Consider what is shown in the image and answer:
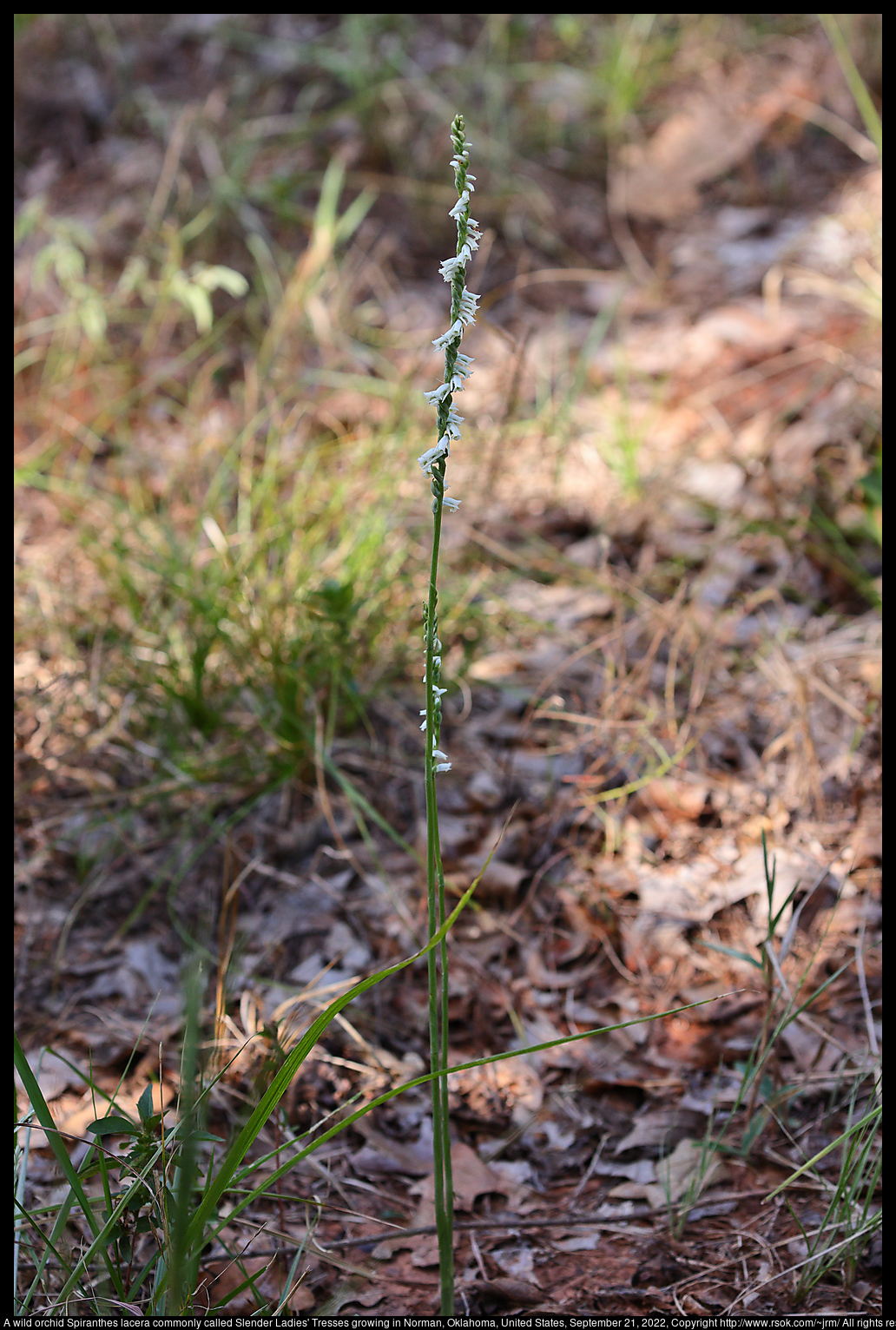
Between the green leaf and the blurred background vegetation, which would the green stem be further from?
the blurred background vegetation

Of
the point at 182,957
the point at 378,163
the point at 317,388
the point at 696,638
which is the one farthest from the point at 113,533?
the point at 378,163

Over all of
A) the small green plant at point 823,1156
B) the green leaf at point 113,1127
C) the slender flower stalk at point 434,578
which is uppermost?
the slender flower stalk at point 434,578

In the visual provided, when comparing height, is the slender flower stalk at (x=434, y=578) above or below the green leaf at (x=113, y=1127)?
above

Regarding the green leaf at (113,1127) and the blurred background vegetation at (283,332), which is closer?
the green leaf at (113,1127)

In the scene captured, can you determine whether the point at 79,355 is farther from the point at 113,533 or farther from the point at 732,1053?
the point at 732,1053

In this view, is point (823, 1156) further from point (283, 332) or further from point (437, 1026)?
point (283, 332)

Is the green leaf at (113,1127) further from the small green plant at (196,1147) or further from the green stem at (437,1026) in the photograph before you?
the green stem at (437,1026)

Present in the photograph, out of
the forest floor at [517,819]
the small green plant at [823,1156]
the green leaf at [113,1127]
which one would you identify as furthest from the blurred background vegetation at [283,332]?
the small green plant at [823,1156]

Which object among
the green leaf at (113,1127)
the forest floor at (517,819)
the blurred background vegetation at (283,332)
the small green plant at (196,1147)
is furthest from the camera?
the blurred background vegetation at (283,332)

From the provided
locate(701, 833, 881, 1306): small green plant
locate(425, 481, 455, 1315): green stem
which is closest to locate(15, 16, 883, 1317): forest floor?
locate(701, 833, 881, 1306): small green plant
